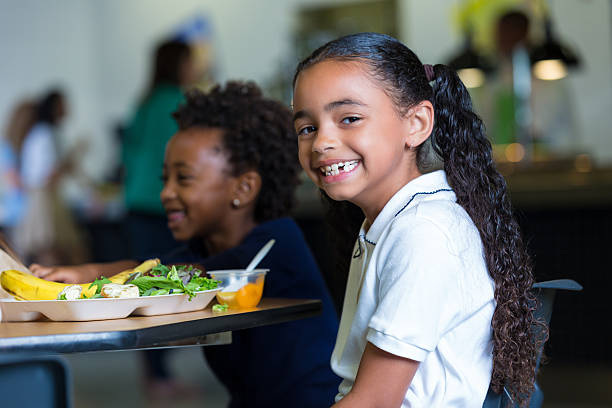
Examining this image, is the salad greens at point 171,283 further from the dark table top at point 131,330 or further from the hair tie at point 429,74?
the hair tie at point 429,74

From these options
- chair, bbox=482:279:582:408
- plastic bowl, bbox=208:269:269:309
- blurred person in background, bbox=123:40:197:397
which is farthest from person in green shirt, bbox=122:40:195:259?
chair, bbox=482:279:582:408

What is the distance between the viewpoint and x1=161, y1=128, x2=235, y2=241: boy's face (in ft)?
5.64

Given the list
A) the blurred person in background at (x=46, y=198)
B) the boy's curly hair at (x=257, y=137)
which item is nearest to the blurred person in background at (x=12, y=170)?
the blurred person in background at (x=46, y=198)

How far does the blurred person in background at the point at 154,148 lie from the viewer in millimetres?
3227

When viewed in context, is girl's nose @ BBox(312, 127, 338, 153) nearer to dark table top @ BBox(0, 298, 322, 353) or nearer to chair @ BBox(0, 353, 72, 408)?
dark table top @ BBox(0, 298, 322, 353)

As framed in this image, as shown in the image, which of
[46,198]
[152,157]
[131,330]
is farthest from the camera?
[46,198]

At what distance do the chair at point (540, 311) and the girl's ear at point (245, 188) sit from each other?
Answer: 77cm

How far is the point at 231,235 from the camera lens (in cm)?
174

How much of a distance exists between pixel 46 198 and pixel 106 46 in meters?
1.93

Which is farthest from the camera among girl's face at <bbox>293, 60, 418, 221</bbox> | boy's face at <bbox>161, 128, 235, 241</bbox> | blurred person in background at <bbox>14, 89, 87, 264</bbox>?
blurred person in background at <bbox>14, 89, 87, 264</bbox>

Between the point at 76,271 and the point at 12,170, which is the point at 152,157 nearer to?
the point at 76,271

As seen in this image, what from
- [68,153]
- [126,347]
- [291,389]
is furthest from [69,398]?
[68,153]

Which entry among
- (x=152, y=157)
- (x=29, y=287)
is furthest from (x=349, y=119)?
(x=152, y=157)

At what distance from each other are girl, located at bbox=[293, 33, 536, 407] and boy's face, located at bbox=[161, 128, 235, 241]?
0.56 metres
